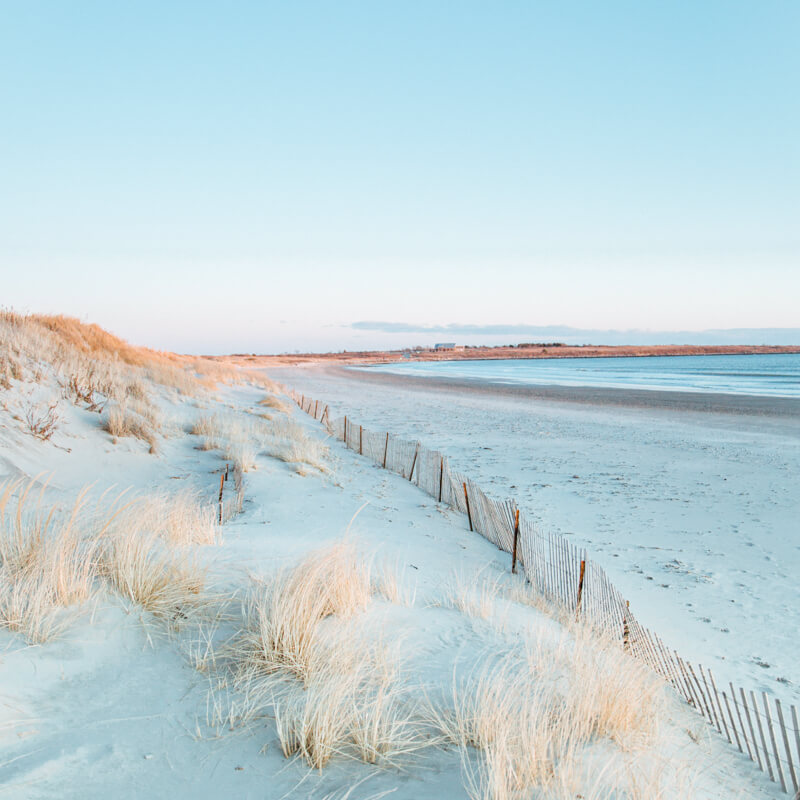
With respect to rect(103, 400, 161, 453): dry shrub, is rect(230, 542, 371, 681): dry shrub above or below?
below

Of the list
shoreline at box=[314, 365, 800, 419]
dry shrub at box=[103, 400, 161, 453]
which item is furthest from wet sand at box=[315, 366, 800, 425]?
dry shrub at box=[103, 400, 161, 453]

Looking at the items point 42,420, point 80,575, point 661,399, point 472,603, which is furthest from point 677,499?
point 661,399

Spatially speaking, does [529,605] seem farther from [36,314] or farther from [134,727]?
[36,314]

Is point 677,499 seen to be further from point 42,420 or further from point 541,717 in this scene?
point 42,420

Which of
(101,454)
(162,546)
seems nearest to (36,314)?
(101,454)

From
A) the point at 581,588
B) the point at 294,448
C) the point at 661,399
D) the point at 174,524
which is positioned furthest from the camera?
the point at 661,399

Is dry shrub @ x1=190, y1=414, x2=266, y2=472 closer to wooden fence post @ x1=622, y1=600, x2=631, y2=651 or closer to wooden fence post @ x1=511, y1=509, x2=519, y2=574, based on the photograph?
wooden fence post @ x1=511, y1=509, x2=519, y2=574

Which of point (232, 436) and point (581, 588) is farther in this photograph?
point (232, 436)

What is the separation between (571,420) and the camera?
21.8m

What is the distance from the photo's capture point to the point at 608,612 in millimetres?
5078

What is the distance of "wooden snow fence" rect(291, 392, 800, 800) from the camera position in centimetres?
338

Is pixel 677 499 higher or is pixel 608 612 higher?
pixel 608 612

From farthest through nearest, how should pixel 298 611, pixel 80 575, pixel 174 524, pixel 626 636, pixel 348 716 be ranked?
pixel 174 524
pixel 626 636
pixel 80 575
pixel 298 611
pixel 348 716

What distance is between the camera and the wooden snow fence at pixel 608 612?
3375 millimetres
